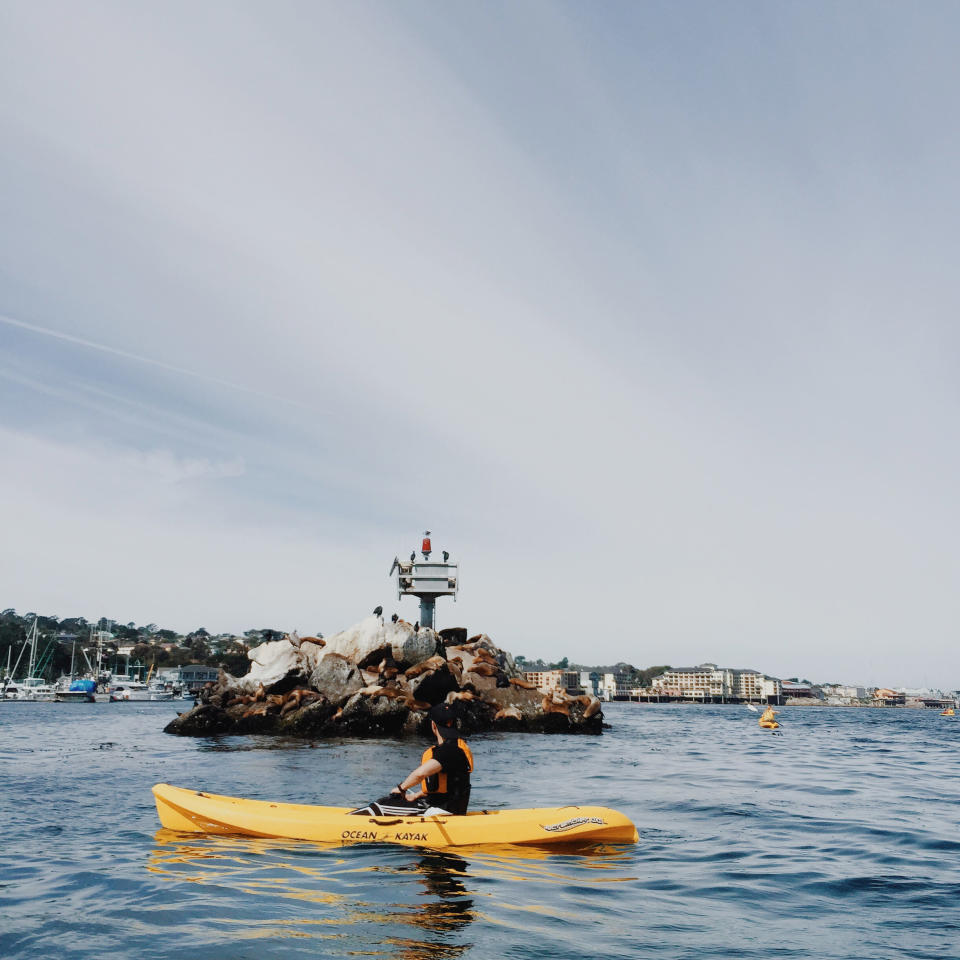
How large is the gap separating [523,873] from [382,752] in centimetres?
1872

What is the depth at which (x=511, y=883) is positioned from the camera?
8797 millimetres

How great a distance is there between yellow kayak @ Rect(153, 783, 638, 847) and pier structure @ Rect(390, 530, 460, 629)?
119ft

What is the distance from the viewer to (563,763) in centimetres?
2450

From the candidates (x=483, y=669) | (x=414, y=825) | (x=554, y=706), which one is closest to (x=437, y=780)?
(x=414, y=825)

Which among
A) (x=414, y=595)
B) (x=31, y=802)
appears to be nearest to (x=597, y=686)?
(x=414, y=595)

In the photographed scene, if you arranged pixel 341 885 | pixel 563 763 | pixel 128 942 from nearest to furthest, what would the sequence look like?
pixel 128 942 < pixel 341 885 < pixel 563 763

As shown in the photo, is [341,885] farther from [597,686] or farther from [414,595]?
[597,686]

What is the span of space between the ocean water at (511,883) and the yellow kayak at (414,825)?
0.79 ft

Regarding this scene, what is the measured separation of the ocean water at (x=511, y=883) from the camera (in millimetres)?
6773

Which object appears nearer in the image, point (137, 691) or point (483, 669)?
point (483, 669)

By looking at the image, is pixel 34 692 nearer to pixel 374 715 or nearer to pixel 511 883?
pixel 374 715

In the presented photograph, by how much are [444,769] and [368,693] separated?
25.9 meters

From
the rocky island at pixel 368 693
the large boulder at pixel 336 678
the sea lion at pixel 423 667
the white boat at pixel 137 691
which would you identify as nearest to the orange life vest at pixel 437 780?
the rocky island at pixel 368 693

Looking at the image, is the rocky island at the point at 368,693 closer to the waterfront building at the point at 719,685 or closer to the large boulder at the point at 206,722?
the large boulder at the point at 206,722
